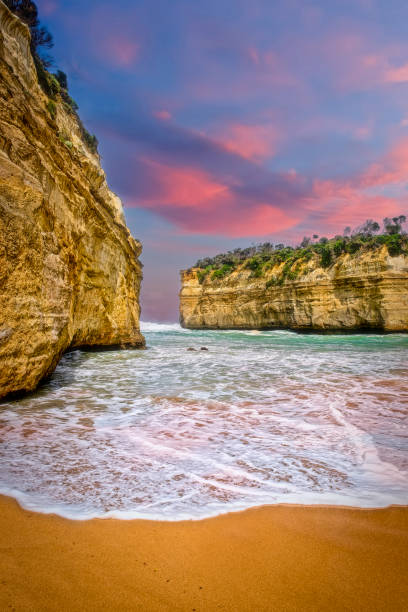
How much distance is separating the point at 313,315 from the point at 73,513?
95.5 ft

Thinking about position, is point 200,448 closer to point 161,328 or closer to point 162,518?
point 162,518

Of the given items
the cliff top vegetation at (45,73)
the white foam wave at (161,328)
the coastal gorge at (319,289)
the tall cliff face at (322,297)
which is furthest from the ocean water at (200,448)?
the white foam wave at (161,328)

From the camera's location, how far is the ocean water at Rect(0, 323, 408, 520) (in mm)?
2025

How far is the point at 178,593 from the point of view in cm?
127

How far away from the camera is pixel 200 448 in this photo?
2912 millimetres

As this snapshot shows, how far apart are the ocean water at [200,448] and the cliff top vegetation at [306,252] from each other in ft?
79.4

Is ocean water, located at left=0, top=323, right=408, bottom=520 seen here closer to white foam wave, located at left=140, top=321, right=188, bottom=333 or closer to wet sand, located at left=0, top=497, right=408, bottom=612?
wet sand, located at left=0, top=497, right=408, bottom=612

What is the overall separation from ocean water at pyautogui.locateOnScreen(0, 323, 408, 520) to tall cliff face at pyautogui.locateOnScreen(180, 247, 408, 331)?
21.8 m

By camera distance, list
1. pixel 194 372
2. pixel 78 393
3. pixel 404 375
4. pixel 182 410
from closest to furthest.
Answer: pixel 182 410
pixel 78 393
pixel 404 375
pixel 194 372

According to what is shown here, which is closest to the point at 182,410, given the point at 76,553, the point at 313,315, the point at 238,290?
the point at 76,553

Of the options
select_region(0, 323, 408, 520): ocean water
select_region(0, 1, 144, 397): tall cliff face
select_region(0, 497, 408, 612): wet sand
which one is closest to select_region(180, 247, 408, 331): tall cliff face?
select_region(0, 323, 408, 520): ocean water

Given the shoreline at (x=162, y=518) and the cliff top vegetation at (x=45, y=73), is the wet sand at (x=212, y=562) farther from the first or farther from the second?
the cliff top vegetation at (x=45, y=73)

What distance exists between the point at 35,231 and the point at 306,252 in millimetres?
30676

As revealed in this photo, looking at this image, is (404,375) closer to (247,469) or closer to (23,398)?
(247,469)
